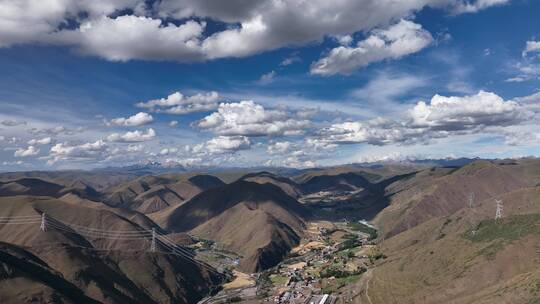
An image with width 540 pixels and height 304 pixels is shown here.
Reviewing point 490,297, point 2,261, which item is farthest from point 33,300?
point 490,297

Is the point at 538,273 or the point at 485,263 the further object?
the point at 485,263

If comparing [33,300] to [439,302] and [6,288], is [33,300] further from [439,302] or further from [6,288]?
[439,302]

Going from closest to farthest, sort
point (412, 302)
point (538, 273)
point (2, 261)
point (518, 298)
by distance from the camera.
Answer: point (518, 298)
point (538, 273)
point (2, 261)
point (412, 302)

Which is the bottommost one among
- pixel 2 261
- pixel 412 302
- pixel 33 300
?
pixel 412 302

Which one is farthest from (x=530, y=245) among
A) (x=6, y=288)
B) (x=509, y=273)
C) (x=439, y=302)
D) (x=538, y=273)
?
(x=6, y=288)

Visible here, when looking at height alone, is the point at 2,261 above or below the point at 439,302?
above

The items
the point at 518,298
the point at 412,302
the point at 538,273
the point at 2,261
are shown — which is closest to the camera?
the point at 518,298

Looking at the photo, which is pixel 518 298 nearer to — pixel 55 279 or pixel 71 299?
pixel 71 299

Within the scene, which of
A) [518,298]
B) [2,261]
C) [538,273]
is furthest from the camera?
[2,261]

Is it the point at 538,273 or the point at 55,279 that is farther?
the point at 55,279
